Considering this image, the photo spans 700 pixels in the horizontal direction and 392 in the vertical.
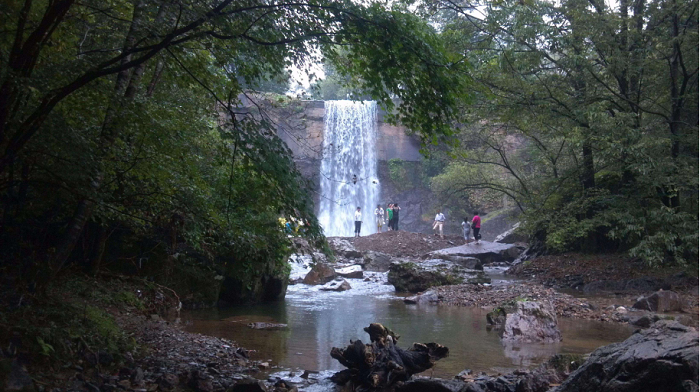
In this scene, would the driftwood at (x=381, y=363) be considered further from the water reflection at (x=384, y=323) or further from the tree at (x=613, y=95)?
the tree at (x=613, y=95)

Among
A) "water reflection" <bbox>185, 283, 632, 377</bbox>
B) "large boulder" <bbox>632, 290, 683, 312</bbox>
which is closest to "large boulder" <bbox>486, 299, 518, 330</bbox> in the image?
"water reflection" <bbox>185, 283, 632, 377</bbox>

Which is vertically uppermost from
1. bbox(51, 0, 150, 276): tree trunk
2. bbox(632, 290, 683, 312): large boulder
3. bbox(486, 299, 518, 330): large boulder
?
bbox(51, 0, 150, 276): tree trunk

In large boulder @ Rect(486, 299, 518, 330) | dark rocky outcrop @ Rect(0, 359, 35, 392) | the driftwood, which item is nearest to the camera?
dark rocky outcrop @ Rect(0, 359, 35, 392)

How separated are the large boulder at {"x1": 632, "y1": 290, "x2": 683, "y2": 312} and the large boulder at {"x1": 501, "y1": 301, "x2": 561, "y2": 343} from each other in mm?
3667

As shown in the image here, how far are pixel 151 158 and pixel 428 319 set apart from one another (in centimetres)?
643

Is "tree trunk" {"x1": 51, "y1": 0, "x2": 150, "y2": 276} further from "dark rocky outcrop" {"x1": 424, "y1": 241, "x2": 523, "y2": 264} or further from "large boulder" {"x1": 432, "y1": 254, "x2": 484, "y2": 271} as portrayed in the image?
"dark rocky outcrop" {"x1": 424, "y1": 241, "x2": 523, "y2": 264}

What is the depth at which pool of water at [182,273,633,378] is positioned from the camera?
24.0ft

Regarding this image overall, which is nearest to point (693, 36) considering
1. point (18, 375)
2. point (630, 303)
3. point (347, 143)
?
point (630, 303)

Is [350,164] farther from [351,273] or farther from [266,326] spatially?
[266,326]

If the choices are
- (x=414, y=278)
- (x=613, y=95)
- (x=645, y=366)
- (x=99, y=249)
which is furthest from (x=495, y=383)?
(x=613, y=95)

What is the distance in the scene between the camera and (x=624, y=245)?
17.0 m

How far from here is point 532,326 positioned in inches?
343

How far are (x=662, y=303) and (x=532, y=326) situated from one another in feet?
14.3

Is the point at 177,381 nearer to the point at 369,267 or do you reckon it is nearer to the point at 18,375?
the point at 18,375
